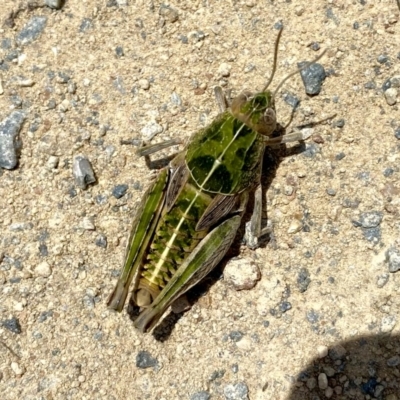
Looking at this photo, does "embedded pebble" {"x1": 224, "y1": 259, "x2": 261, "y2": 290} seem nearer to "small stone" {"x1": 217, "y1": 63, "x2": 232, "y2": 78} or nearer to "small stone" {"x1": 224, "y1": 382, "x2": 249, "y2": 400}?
"small stone" {"x1": 224, "y1": 382, "x2": 249, "y2": 400}

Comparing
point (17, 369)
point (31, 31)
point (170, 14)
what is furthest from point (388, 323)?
point (31, 31)

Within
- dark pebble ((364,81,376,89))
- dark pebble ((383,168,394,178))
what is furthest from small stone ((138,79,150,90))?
dark pebble ((383,168,394,178))

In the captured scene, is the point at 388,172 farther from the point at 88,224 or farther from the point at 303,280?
the point at 88,224

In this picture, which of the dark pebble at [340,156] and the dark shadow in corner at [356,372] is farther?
the dark pebble at [340,156]

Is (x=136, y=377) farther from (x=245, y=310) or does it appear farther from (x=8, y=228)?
(x=8, y=228)

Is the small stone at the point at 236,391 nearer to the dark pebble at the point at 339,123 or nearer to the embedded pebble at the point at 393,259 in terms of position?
the embedded pebble at the point at 393,259

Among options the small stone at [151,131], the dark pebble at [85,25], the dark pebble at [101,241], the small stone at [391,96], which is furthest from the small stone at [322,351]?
the dark pebble at [85,25]

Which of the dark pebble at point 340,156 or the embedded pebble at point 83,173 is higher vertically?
the embedded pebble at point 83,173
